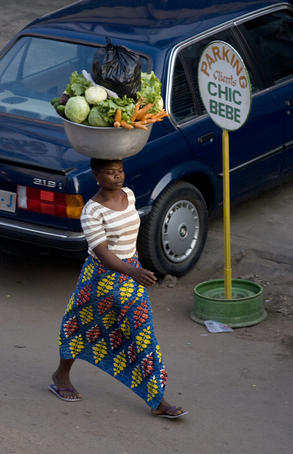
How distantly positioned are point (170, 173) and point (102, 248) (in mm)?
2332

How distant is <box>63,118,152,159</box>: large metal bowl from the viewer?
491cm

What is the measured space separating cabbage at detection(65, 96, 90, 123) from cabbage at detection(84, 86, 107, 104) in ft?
0.10

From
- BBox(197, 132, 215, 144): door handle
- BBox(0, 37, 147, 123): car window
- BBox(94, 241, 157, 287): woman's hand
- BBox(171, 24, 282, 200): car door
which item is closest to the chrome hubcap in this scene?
BBox(171, 24, 282, 200): car door

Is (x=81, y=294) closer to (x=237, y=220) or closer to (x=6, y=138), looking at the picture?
(x=6, y=138)

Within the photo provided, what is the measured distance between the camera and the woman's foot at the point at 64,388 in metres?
5.52

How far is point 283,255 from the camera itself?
26.0ft

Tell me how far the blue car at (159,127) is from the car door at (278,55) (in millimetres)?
11

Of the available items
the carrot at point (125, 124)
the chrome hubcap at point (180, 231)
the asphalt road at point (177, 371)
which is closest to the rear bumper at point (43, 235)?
the asphalt road at point (177, 371)

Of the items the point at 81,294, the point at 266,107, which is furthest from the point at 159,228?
the point at 81,294

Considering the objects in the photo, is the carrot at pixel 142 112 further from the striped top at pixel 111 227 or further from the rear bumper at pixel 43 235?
the rear bumper at pixel 43 235

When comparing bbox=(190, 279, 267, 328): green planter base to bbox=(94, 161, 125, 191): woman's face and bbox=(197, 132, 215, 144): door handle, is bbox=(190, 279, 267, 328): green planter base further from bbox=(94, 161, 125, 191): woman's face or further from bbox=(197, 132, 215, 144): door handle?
bbox=(94, 161, 125, 191): woman's face

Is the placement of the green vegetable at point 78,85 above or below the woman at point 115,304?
above

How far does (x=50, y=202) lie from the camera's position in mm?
6605

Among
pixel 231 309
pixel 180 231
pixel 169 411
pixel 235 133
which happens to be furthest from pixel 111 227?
pixel 235 133
